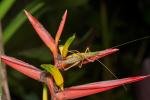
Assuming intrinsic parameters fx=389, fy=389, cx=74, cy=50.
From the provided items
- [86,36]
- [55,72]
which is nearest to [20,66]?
[55,72]

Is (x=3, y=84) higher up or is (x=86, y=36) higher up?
(x=86, y=36)

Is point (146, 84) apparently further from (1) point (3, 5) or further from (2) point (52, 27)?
(2) point (52, 27)

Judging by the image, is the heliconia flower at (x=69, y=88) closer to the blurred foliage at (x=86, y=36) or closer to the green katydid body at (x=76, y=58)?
the green katydid body at (x=76, y=58)

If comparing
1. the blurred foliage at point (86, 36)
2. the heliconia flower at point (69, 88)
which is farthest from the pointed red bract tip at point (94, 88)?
the blurred foliage at point (86, 36)

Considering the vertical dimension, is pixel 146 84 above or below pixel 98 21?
below

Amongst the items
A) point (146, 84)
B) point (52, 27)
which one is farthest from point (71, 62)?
point (52, 27)

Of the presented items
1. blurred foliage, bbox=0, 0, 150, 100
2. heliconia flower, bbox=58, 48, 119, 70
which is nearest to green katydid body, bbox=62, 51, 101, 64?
heliconia flower, bbox=58, 48, 119, 70

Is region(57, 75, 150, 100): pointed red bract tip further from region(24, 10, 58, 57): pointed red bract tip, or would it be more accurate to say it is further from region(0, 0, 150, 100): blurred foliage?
region(0, 0, 150, 100): blurred foliage

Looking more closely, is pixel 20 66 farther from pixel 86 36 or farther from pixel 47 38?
pixel 86 36
